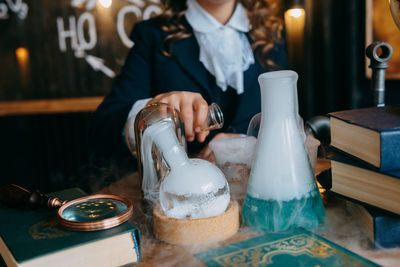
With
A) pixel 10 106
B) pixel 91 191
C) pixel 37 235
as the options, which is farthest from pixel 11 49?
pixel 37 235

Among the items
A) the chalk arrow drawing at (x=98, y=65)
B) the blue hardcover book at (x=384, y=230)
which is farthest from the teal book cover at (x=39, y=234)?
the chalk arrow drawing at (x=98, y=65)

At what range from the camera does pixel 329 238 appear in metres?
0.52

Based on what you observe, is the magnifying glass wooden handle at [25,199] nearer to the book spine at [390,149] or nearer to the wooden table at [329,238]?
the wooden table at [329,238]

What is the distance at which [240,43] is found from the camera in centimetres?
146

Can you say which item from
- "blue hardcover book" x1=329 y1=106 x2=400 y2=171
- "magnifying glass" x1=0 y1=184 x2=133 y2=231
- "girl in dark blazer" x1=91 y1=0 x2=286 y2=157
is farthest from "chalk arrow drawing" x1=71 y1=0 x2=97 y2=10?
"blue hardcover book" x1=329 y1=106 x2=400 y2=171

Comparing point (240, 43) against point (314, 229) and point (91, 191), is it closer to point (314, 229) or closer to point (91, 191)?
point (91, 191)

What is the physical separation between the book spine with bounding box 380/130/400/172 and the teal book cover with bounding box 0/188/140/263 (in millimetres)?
313

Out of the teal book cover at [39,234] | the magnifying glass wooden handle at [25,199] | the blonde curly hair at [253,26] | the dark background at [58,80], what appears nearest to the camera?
the teal book cover at [39,234]

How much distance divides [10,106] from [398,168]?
8.49 feet

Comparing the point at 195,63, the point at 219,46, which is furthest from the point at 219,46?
the point at 195,63

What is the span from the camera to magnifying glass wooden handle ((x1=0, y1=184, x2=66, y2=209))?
1.82ft

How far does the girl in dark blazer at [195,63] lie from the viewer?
138 cm

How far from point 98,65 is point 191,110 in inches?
80.8

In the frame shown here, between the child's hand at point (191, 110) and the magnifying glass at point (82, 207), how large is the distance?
→ 25 centimetres
